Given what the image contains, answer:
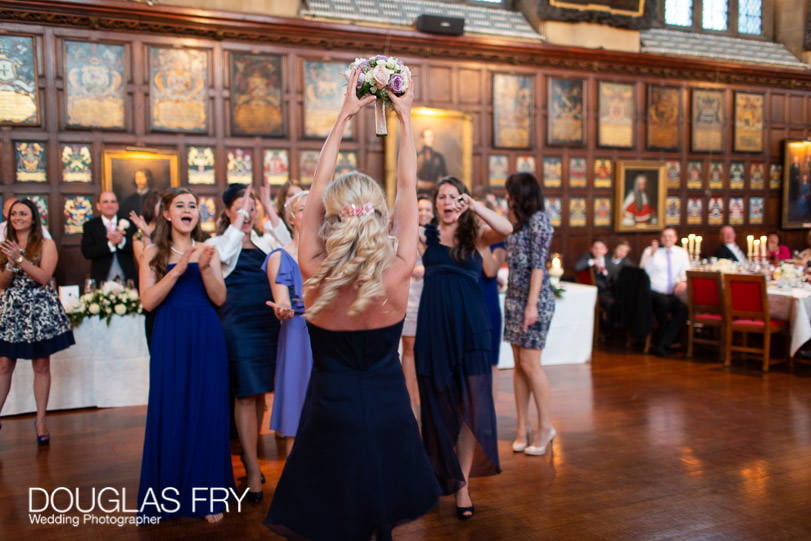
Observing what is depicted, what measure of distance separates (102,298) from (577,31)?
27.4 ft

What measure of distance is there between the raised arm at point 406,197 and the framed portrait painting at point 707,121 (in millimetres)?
11022

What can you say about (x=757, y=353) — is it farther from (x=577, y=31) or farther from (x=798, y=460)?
(x=577, y=31)

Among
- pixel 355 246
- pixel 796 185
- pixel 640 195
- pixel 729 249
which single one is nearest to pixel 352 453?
pixel 355 246

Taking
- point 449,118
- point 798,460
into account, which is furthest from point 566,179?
point 798,460

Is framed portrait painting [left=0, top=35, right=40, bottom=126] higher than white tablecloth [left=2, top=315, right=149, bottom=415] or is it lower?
higher

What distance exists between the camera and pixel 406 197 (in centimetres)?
247

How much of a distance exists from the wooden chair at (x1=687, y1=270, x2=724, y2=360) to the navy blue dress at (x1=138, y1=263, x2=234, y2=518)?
637cm

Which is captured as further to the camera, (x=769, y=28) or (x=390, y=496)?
(x=769, y=28)

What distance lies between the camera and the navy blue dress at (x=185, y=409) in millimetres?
3633

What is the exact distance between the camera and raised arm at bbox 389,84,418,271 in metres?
2.45

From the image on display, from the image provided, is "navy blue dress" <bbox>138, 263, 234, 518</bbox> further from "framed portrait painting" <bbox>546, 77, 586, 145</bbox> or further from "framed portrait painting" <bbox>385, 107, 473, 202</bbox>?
"framed portrait painting" <bbox>546, 77, 586, 145</bbox>

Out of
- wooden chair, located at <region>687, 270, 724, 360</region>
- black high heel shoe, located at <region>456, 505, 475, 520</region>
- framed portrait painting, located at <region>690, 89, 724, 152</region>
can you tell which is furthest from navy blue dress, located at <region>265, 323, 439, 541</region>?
framed portrait painting, located at <region>690, 89, 724, 152</region>

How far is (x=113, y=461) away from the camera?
Result: 478 centimetres

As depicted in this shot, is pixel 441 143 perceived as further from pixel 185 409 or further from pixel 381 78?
pixel 381 78
